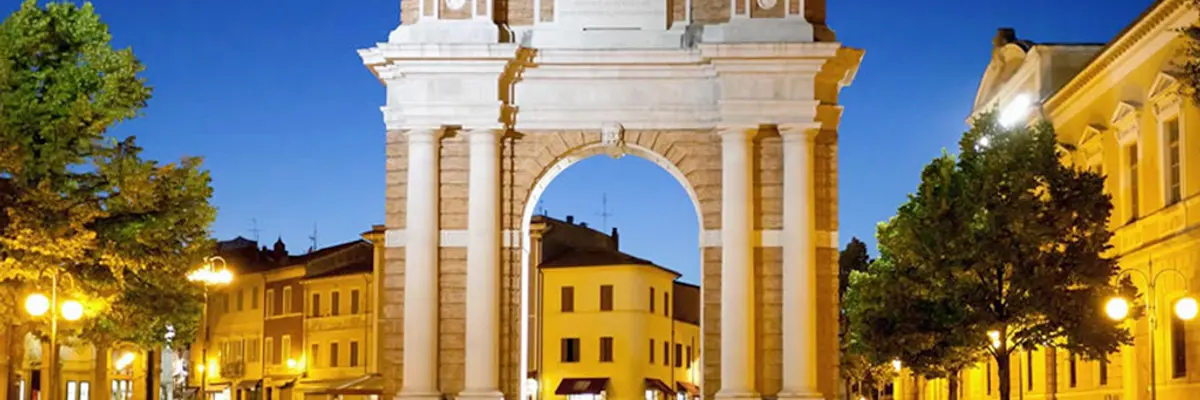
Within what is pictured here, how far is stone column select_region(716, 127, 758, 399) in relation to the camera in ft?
112

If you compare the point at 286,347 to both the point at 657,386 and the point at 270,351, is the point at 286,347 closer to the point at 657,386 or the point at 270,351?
the point at 270,351

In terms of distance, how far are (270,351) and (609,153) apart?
4261 centimetres

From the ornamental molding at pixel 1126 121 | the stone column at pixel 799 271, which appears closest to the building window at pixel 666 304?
the ornamental molding at pixel 1126 121

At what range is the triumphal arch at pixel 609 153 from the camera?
34.2m

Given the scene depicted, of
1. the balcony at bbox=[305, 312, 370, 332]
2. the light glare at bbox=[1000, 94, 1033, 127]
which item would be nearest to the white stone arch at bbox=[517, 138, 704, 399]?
the light glare at bbox=[1000, 94, 1033, 127]

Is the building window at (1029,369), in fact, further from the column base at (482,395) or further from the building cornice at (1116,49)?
the column base at (482,395)

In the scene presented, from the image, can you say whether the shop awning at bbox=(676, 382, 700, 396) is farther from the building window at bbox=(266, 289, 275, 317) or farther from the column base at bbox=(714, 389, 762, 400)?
the column base at bbox=(714, 389, 762, 400)

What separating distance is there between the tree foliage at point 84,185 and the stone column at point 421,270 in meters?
4.75

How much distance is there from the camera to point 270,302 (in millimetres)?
75750

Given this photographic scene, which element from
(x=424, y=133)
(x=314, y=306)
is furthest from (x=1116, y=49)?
(x=314, y=306)

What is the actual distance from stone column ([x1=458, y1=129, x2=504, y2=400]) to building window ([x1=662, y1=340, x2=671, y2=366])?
131 ft

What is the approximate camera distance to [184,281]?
122 feet

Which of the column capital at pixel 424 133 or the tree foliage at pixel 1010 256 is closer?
the column capital at pixel 424 133

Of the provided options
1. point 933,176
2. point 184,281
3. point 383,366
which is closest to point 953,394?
point 933,176
